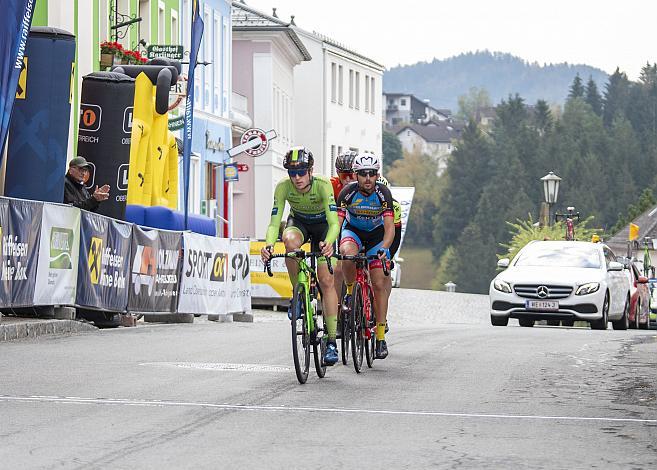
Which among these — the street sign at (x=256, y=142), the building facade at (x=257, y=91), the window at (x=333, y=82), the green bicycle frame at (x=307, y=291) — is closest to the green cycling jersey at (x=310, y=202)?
the green bicycle frame at (x=307, y=291)

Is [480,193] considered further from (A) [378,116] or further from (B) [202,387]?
(B) [202,387]

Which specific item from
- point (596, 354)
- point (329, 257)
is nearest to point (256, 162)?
point (596, 354)

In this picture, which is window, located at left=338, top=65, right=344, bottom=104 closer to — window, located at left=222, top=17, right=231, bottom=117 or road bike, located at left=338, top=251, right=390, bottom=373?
window, located at left=222, top=17, right=231, bottom=117

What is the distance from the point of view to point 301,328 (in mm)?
12664

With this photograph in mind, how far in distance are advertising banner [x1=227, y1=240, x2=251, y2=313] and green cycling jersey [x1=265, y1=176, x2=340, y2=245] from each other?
566 inches

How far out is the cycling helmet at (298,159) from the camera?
42.4 ft

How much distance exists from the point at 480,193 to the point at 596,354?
168 m

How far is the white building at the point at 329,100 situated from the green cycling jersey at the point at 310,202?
218 ft

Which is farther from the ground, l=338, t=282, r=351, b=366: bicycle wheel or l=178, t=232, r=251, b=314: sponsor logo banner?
l=178, t=232, r=251, b=314: sponsor logo banner

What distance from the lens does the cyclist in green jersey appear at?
13.0m

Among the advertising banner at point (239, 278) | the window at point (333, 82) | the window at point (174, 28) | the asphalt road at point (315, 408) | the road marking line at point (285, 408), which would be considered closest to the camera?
the asphalt road at point (315, 408)

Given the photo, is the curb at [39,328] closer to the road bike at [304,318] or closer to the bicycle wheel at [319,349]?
the bicycle wheel at [319,349]

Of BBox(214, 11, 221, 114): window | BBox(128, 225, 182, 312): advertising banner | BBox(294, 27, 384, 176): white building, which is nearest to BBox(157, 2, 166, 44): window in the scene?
BBox(214, 11, 221, 114): window

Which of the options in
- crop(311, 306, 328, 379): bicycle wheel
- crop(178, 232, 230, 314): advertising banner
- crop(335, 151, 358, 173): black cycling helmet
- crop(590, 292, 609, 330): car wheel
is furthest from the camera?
crop(590, 292, 609, 330): car wheel
